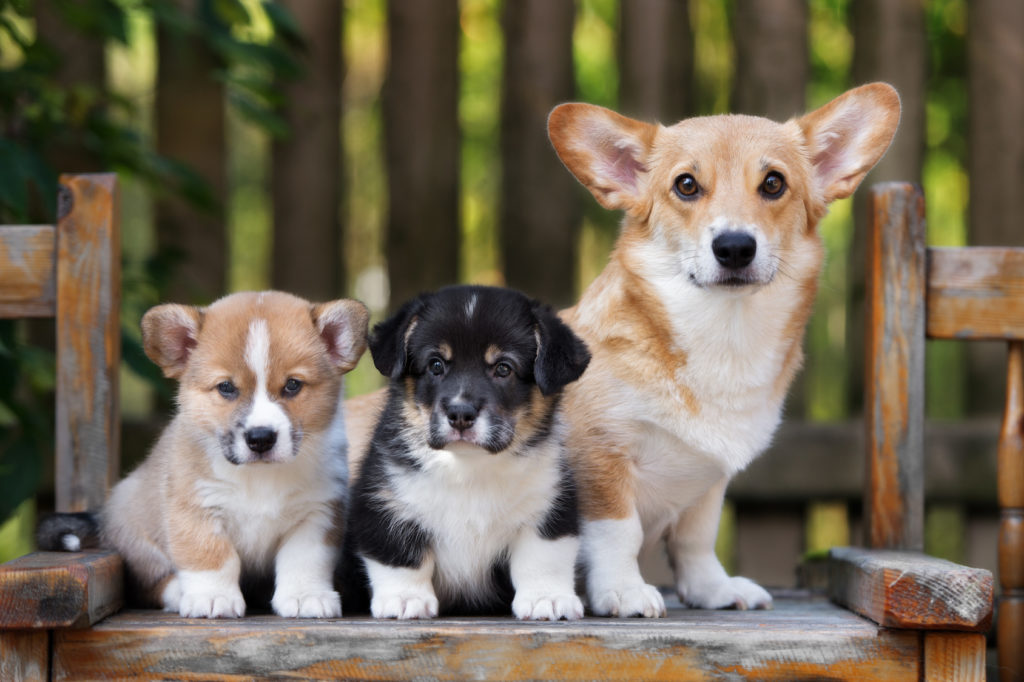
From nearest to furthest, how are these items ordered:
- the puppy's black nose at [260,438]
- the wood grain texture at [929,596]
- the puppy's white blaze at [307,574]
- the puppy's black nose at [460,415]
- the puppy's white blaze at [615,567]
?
the wood grain texture at [929,596] → the puppy's black nose at [460,415] → the puppy's black nose at [260,438] → the puppy's white blaze at [307,574] → the puppy's white blaze at [615,567]

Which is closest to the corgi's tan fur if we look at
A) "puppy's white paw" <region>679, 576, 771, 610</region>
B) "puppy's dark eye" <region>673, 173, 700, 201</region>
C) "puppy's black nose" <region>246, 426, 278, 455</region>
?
"puppy's black nose" <region>246, 426, 278, 455</region>

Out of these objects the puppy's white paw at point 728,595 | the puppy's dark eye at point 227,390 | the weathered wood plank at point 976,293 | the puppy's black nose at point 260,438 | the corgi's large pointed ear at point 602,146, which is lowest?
the puppy's white paw at point 728,595

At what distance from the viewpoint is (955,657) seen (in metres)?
2.92

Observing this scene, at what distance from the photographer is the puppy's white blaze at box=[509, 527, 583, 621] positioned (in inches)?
123

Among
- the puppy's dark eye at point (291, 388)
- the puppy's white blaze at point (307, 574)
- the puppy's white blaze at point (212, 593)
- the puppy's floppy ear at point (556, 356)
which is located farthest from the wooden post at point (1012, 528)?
the puppy's white blaze at point (212, 593)

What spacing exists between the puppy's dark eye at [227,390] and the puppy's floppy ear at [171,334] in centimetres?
20

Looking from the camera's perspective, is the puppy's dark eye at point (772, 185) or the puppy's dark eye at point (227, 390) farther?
the puppy's dark eye at point (772, 185)

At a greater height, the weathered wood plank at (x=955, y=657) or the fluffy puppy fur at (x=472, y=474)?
the fluffy puppy fur at (x=472, y=474)

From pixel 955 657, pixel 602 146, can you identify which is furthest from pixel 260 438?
pixel 955 657

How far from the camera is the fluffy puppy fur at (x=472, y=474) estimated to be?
3.16 meters

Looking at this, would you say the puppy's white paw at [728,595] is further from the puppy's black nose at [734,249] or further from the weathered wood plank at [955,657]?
the puppy's black nose at [734,249]

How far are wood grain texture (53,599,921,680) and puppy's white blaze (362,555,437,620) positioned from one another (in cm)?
15

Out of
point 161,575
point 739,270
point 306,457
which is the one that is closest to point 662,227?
point 739,270

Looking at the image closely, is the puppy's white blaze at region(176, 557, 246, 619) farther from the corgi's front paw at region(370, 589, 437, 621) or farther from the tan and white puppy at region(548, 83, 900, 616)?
the tan and white puppy at region(548, 83, 900, 616)
